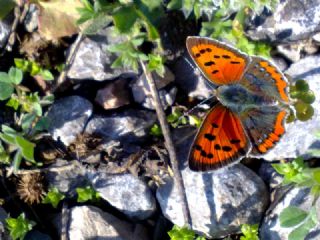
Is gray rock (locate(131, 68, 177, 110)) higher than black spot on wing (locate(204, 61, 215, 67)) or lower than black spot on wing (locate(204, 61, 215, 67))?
lower

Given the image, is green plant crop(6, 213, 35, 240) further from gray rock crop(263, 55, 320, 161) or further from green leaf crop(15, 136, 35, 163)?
gray rock crop(263, 55, 320, 161)

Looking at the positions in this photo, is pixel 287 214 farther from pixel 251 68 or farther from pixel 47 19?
pixel 47 19

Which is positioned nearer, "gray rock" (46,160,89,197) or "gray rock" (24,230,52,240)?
"gray rock" (24,230,52,240)

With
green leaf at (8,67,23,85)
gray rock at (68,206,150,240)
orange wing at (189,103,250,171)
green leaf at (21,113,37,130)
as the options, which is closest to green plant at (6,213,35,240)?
gray rock at (68,206,150,240)

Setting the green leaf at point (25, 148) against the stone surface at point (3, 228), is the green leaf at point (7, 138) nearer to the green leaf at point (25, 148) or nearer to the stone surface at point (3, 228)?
the green leaf at point (25, 148)

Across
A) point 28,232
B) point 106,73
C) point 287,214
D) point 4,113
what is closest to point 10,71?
point 4,113

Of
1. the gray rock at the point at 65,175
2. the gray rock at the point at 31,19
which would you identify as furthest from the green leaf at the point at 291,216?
the gray rock at the point at 31,19

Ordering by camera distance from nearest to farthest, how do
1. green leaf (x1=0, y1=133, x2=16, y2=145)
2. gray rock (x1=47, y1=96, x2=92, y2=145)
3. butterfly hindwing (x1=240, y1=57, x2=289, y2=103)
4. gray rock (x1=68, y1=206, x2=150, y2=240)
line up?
Answer: 1. butterfly hindwing (x1=240, y1=57, x2=289, y2=103)
2. green leaf (x1=0, y1=133, x2=16, y2=145)
3. gray rock (x1=68, y1=206, x2=150, y2=240)
4. gray rock (x1=47, y1=96, x2=92, y2=145)
